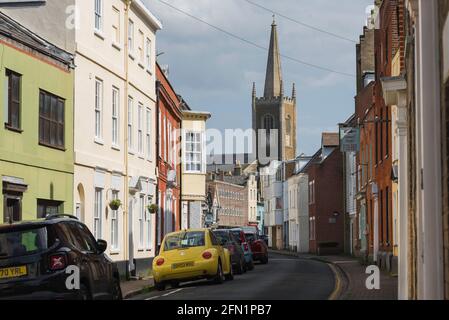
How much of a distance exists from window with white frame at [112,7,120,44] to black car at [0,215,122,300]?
18878 millimetres

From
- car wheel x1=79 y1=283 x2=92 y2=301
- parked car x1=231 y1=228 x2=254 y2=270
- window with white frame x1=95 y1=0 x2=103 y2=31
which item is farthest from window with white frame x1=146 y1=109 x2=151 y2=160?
car wheel x1=79 y1=283 x2=92 y2=301

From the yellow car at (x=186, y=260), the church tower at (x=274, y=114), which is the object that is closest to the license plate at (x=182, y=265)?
the yellow car at (x=186, y=260)

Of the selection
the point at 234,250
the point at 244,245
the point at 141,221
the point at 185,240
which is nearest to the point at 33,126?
the point at 185,240

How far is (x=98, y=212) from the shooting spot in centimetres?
3069

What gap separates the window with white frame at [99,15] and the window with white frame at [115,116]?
2.30 m

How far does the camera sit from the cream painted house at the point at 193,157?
49969 mm

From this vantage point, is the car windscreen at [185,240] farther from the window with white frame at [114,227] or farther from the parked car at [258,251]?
the parked car at [258,251]

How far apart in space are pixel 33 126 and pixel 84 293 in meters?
11.6

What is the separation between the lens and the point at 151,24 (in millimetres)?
39281

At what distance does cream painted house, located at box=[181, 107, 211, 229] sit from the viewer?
50.0m

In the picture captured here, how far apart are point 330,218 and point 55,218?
59.2 meters

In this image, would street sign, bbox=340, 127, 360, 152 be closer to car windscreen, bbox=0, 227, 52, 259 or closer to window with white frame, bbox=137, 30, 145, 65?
window with white frame, bbox=137, 30, 145, 65
